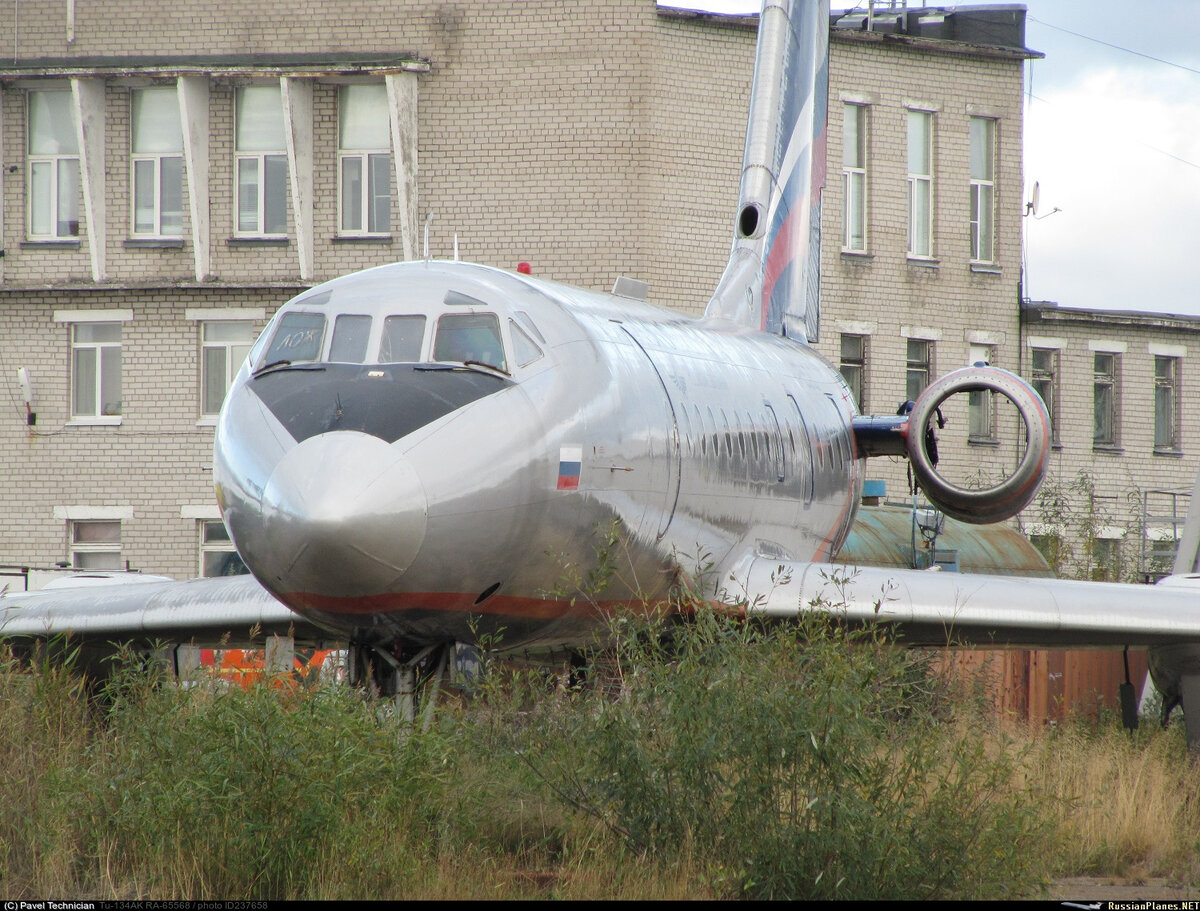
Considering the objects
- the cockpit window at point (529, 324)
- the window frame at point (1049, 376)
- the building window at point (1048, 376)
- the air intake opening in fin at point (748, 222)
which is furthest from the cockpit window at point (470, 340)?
the building window at point (1048, 376)

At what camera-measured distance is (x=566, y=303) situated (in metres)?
9.89

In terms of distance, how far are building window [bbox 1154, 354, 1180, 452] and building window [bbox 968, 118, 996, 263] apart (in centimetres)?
472

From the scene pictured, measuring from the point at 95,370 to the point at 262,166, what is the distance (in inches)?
185

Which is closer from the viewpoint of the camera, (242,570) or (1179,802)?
(1179,802)

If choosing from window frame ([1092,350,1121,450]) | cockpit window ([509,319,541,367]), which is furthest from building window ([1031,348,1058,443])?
cockpit window ([509,319,541,367])

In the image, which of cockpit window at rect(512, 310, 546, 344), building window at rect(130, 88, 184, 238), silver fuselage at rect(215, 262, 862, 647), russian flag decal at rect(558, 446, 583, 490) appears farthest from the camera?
building window at rect(130, 88, 184, 238)

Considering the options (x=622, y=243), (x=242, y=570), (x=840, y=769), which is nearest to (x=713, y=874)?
(x=840, y=769)

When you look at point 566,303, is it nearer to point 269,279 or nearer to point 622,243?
point 622,243

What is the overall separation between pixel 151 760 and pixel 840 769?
315 centimetres

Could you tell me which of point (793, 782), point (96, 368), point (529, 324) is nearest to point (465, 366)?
point (529, 324)

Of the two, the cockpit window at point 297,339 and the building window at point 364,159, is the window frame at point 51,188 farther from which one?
the cockpit window at point 297,339

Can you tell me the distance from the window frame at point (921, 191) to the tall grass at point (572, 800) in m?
23.3

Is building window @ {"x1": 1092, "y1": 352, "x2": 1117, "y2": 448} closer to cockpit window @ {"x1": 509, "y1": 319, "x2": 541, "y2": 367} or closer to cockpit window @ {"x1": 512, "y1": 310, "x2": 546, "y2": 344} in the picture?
cockpit window @ {"x1": 512, "y1": 310, "x2": 546, "y2": 344}

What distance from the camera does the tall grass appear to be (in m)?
6.62
